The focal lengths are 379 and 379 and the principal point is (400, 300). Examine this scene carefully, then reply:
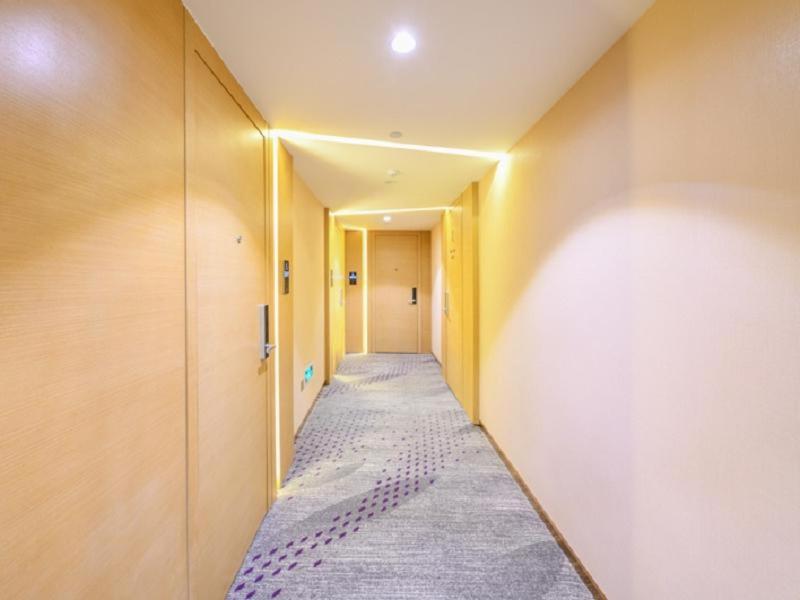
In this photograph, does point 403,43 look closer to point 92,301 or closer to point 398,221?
point 92,301

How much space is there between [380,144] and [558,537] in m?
2.69

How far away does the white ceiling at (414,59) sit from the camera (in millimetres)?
1394

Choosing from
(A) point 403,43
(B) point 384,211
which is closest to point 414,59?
(A) point 403,43

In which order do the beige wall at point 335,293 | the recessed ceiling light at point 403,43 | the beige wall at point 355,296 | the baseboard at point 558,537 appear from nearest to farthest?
1. the recessed ceiling light at point 403,43
2. the baseboard at point 558,537
3. the beige wall at point 335,293
4. the beige wall at point 355,296

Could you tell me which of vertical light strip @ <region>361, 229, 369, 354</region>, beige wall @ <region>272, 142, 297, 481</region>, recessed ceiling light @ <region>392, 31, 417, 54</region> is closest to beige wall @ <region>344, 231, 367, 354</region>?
vertical light strip @ <region>361, 229, 369, 354</region>

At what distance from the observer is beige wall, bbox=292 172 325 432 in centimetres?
363

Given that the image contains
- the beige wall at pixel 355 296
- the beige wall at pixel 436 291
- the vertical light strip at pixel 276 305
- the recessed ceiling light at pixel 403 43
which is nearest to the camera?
the recessed ceiling light at pixel 403 43

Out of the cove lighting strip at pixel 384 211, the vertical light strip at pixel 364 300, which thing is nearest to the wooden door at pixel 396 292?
the vertical light strip at pixel 364 300

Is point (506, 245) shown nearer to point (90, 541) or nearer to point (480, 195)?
point (480, 195)

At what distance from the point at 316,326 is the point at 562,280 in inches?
130

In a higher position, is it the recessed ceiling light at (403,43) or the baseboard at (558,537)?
the recessed ceiling light at (403,43)

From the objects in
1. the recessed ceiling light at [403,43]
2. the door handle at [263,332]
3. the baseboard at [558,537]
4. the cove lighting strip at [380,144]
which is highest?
the cove lighting strip at [380,144]

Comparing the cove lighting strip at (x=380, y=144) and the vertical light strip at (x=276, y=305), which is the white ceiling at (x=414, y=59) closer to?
the cove lighting strip at (x=380, y=144)

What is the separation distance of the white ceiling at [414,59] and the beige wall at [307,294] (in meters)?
1.16
